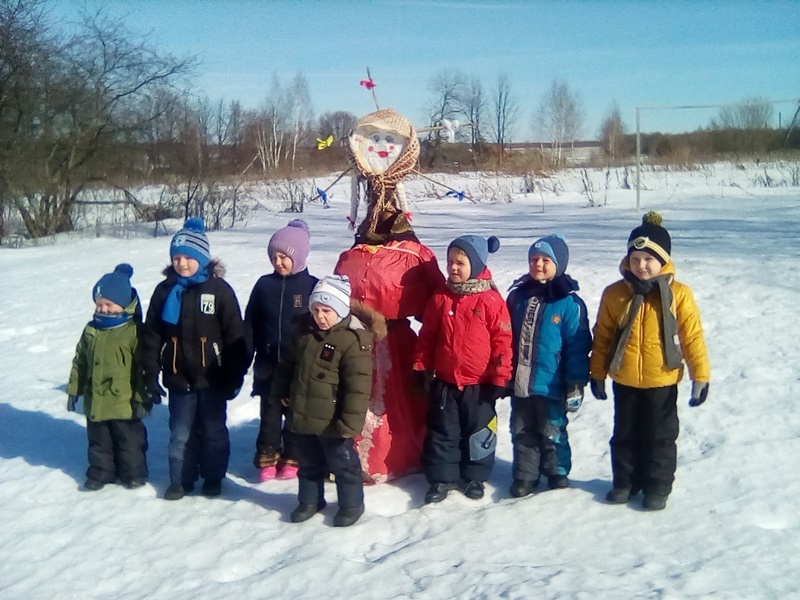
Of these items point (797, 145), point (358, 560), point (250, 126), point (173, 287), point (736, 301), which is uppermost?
point (250, 126)

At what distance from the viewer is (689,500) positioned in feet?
12.7

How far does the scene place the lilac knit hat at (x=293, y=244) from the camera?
14.0 feet

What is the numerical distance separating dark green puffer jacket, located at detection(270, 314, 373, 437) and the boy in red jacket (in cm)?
44

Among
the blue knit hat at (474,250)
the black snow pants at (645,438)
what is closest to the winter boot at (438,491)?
the black snow pants at (645,438)

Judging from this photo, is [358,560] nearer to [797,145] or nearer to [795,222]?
[795,222]

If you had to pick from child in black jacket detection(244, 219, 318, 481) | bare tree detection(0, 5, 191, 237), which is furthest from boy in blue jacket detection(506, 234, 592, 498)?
bare tree detection(0, 5, 191, 237)

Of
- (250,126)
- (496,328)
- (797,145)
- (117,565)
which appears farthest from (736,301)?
(250,126)

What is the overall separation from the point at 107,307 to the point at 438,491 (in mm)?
2194

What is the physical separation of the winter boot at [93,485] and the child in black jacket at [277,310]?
1019 mm

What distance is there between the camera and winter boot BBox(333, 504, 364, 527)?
3.81m

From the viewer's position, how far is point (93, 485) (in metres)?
4.34

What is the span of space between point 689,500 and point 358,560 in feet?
5.92

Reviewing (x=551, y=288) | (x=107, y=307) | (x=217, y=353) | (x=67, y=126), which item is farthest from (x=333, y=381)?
(x=67, y=126)

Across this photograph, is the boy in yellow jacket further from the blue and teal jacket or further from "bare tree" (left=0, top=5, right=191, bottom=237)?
"bare tree" (left=0, top=5, right=191, bottom=237)
